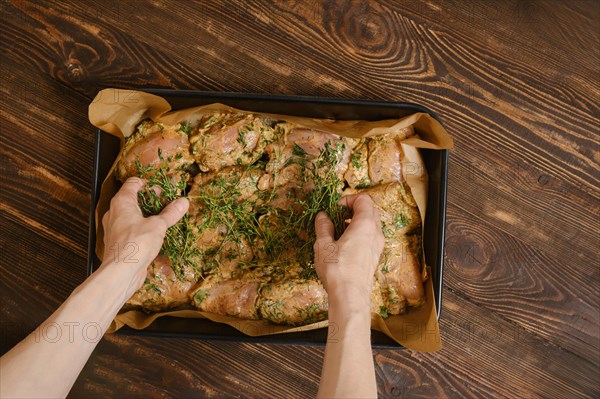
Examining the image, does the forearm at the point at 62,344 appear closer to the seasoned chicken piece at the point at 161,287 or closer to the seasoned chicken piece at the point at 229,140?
the seasoned chicken piece at the point at 161,287

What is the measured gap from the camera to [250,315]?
2115mm

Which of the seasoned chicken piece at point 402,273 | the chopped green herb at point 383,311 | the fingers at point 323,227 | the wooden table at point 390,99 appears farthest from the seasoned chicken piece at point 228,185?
the chopped green herb at point 383,311

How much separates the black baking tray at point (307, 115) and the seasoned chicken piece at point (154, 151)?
0.10 metres

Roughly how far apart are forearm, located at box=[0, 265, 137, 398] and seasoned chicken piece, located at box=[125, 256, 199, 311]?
1.26 feet

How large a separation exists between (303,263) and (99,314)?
0.86 m

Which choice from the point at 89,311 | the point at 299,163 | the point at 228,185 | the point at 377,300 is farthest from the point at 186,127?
the point at 377,300

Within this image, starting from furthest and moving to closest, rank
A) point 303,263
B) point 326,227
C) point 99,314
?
1. point 303,263
2. point 326,227
3. point 99,314

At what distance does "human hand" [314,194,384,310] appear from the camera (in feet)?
5.58

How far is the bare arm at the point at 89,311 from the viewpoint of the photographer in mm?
1448

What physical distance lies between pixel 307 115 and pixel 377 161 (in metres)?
0.39

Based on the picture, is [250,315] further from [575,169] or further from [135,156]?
[575,169]

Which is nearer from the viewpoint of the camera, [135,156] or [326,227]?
[326,227]

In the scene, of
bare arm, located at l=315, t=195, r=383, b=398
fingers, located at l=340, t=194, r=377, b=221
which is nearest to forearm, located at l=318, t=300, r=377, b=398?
bare arm, located at l=315, t=195, r=383, b=398

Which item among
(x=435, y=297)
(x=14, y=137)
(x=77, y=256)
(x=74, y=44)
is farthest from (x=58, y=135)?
(x=435, y=297)
